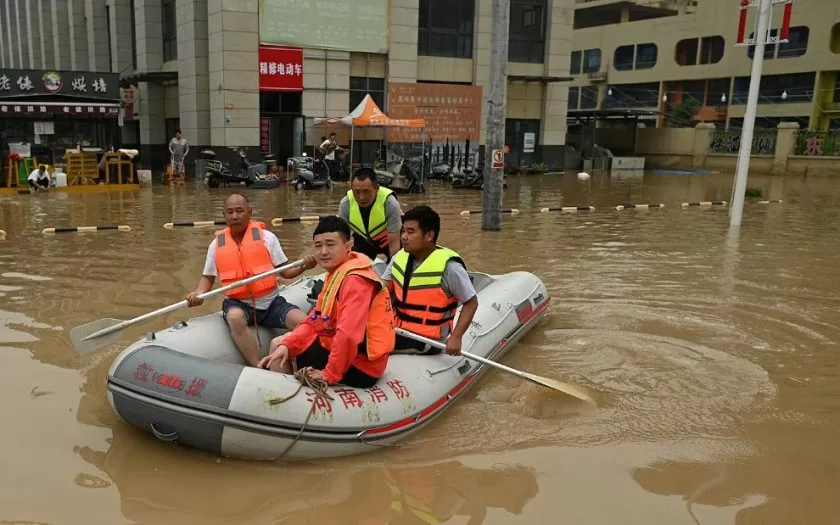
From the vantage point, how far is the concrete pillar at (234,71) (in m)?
18.6

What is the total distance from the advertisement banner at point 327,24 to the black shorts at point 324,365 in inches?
667

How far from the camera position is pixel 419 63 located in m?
21.9

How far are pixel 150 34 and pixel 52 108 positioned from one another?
7.19 metres

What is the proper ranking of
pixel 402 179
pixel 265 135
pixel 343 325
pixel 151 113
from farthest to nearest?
pixel 151 113 → pixel 265 135 → pixel 402 179 → pixel 343 325

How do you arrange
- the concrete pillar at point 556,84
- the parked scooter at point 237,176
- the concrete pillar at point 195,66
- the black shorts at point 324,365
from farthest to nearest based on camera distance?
the concrete pillar at point 556,84 → the concrete pillar at point 195,66 → the parked scooter at point 237,176 → the black shorts at point 324,365

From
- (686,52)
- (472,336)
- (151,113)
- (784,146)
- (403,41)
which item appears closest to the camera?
(472,336)

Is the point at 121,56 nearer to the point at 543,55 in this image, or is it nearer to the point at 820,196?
the point at 543,55

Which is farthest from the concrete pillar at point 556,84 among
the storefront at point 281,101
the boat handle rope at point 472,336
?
the boat handle rope at point 472,336

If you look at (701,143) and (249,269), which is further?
(701,143)

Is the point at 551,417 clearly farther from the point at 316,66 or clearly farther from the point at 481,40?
the point at 481,40

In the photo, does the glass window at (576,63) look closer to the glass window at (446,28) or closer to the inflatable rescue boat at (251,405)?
the glass window at (446,28)

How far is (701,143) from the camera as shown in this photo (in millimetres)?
31094

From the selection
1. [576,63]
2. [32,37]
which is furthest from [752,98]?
[32,37]

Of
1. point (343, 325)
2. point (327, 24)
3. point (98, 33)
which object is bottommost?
point (343, 325)
